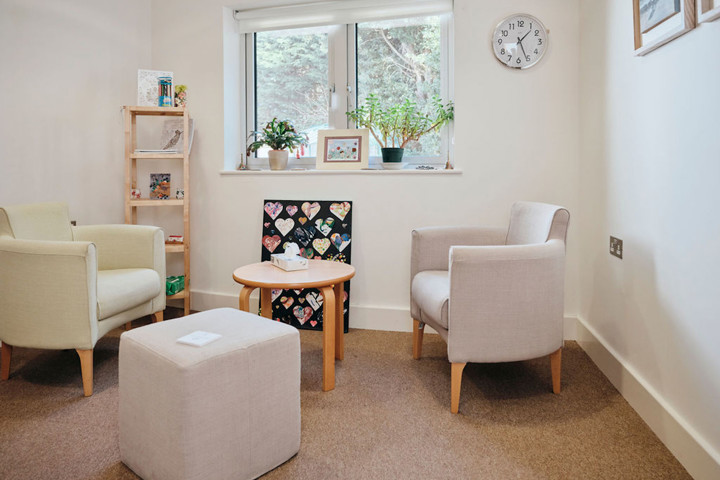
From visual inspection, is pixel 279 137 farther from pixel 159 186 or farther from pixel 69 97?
pixel 69 97

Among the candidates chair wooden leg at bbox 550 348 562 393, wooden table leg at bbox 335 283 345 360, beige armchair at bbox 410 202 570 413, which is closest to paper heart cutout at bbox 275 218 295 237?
wooden table leg at bbox 335 283 345 360

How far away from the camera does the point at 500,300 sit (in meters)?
1.89

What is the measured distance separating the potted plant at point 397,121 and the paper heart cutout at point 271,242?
2.98 ft

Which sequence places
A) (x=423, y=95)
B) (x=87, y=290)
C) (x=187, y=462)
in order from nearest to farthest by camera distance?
1. (x=187, y=462)
2. (x=87, y=290)
3. (x=423, y=95)

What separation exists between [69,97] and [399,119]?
218cm

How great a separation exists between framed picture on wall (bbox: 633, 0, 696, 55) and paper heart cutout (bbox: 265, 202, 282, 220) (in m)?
2.18

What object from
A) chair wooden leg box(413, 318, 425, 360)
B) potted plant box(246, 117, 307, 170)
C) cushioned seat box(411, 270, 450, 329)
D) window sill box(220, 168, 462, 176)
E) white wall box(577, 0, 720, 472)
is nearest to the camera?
white wall box(577, 0, 720, 472)

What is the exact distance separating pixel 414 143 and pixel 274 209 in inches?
42.7

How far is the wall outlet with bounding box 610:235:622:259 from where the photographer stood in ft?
6.98

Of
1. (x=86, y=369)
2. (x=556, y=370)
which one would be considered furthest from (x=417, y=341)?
(x=86, y=369)

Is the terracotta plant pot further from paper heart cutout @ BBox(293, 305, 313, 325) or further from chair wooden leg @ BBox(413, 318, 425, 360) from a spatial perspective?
chair wooden leg @ BBox(413, 318, 425, 360)

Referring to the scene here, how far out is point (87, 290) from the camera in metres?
2.02

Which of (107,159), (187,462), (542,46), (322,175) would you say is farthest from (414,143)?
(187,462)

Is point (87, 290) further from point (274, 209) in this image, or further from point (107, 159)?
point (107, 159)
